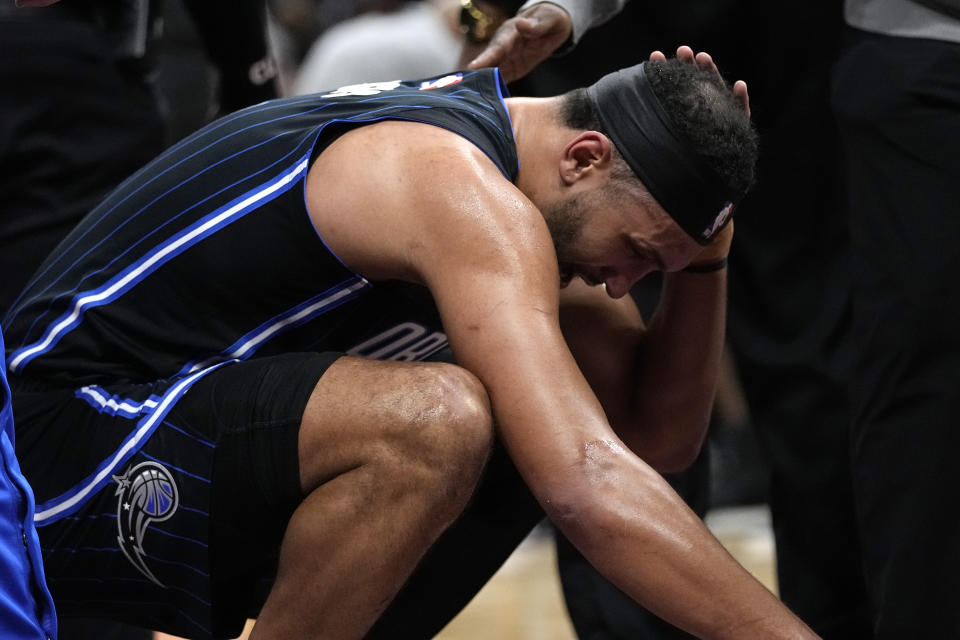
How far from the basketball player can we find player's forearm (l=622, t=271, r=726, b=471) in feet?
0.86

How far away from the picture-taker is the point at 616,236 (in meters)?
2.02

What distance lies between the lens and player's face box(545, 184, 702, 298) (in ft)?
6.54

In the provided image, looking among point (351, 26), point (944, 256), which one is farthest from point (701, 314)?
point (351, 26)

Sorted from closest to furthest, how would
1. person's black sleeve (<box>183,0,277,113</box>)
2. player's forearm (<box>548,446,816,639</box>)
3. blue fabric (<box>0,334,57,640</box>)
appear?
blue fabric (<box>0,334,57,640</box>) < player's forearm (<box>548,446,816,639</box>) < person's black sleeve (<box>183,0,277,113</box>)

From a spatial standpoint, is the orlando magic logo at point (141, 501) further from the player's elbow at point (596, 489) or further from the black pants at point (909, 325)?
the black pants at point (909, 325)

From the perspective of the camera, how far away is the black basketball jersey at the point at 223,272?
74.9 inches

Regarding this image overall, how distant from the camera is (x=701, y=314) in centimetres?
233

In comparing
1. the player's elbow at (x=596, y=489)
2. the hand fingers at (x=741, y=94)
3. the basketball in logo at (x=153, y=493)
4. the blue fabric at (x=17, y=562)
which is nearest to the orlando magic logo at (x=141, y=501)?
Result: the basketball in logo at (x=153, y=493)

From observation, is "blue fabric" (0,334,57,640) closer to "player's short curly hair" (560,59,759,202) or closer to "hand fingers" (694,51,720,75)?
"player's short curly hair" (560,59,759,202)

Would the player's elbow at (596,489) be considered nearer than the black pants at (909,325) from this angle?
Yes

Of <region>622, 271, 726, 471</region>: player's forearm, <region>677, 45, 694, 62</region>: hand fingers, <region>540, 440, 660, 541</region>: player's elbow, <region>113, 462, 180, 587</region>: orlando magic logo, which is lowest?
<region>622, 271, 726, 471</region>: player's forearm

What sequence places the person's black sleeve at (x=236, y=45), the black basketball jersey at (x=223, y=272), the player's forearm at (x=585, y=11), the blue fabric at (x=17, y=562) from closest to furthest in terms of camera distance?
the blue fabric at (x=17, y=562) < the black basketball jersey at (x=223, y=272) < the player's forearm at (x=585, y=11) < the person's black sleeve at (x=236, y=45)

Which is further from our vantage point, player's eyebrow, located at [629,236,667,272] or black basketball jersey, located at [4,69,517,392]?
player's eyebrow, located at [629,236,667,272]

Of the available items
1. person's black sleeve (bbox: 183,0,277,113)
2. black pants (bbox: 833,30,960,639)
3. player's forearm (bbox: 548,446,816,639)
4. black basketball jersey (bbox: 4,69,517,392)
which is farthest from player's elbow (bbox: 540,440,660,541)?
person's black sleeve (bbox: 183,0,277,113)
